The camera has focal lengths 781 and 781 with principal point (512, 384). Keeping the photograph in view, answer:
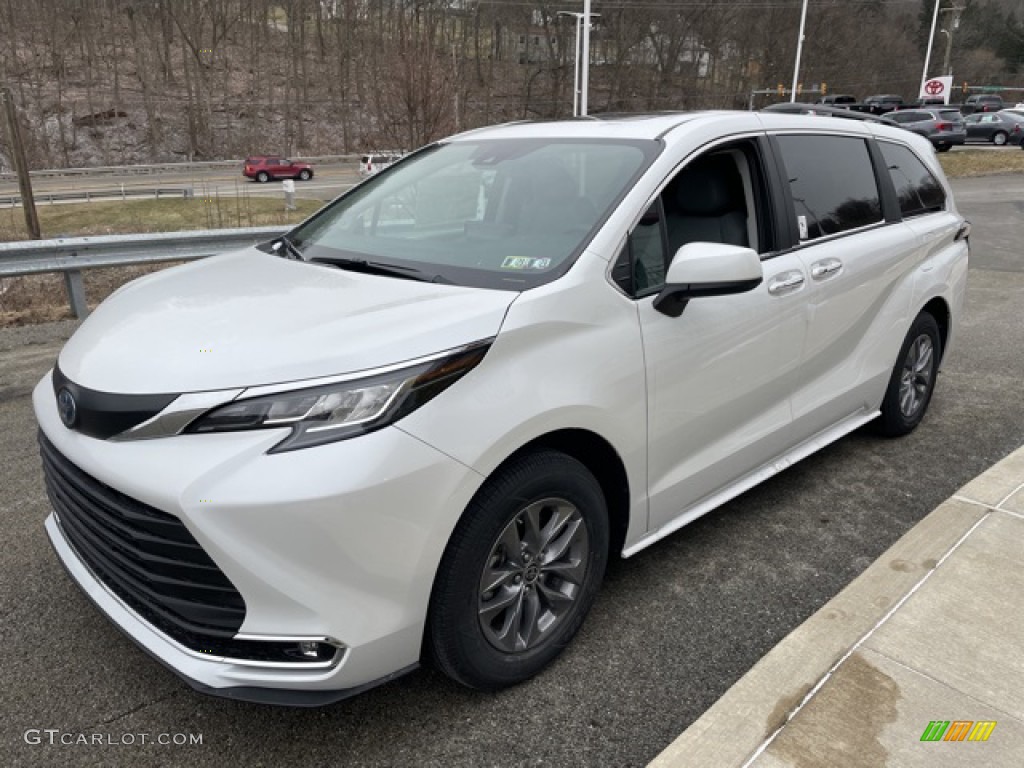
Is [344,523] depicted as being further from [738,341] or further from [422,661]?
[738,341]

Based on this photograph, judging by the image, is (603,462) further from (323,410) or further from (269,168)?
(269,168)

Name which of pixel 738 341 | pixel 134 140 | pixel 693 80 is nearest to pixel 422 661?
pixel 738 341

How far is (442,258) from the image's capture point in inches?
111

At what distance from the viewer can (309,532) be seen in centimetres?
194

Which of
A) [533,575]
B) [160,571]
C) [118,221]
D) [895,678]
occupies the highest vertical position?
[160,571]

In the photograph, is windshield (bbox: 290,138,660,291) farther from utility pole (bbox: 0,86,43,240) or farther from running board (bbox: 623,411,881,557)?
utility pole (bbox: 0,86,43,240)

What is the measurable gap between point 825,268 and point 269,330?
2.48 meters

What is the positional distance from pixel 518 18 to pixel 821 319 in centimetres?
7157

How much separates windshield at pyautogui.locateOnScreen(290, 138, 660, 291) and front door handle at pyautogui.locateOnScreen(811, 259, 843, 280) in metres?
1.02

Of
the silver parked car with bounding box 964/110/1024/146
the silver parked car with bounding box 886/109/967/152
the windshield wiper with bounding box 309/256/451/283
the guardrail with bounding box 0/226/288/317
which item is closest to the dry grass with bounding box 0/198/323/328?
the guardrail with bounding box 0/226/288/317

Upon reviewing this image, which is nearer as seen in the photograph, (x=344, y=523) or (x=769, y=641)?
(x=344, y=523)

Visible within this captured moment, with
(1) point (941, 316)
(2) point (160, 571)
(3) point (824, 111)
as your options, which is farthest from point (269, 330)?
(1) point (941, 316)

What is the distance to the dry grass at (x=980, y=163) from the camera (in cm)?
2270

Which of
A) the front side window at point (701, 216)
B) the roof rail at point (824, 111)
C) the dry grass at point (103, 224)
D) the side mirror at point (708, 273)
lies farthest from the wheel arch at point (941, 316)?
the dry grass at point (103, 224)
